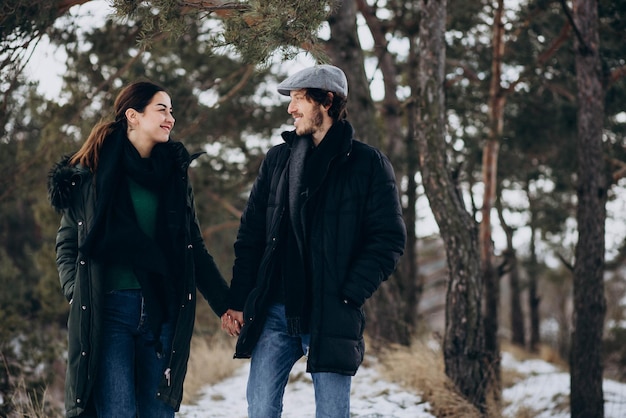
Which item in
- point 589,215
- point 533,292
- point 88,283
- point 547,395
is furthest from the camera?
point 533,292

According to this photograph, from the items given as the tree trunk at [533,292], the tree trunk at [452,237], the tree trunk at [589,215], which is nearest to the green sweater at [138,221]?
the tree trunk at [452,237]

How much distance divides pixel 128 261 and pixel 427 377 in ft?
14.9

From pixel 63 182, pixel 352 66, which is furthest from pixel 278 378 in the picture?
pixel 352 66

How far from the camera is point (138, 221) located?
3814mm

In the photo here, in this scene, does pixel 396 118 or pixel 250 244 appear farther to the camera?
pixel 396 118

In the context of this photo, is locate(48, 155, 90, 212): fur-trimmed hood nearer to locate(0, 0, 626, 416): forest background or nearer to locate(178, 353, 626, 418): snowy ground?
locate(0, 0, 626, 416): forest background

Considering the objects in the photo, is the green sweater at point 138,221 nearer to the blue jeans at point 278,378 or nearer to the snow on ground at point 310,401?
the blue jeans at point 278,378

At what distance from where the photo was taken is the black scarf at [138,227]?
143 inches

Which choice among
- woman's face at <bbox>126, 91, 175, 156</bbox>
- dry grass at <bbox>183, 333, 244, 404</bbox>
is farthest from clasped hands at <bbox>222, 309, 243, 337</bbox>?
dry grass at <bbox>183, 333, 244, 404</bbox>

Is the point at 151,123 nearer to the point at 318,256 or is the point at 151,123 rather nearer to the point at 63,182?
the point at 63,182

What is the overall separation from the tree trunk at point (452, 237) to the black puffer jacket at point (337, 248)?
3.58 m

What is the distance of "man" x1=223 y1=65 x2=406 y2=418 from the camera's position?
12.0ft

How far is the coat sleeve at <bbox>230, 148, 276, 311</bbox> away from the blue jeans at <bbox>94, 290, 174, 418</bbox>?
415 millimetres

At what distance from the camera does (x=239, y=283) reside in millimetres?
3951
